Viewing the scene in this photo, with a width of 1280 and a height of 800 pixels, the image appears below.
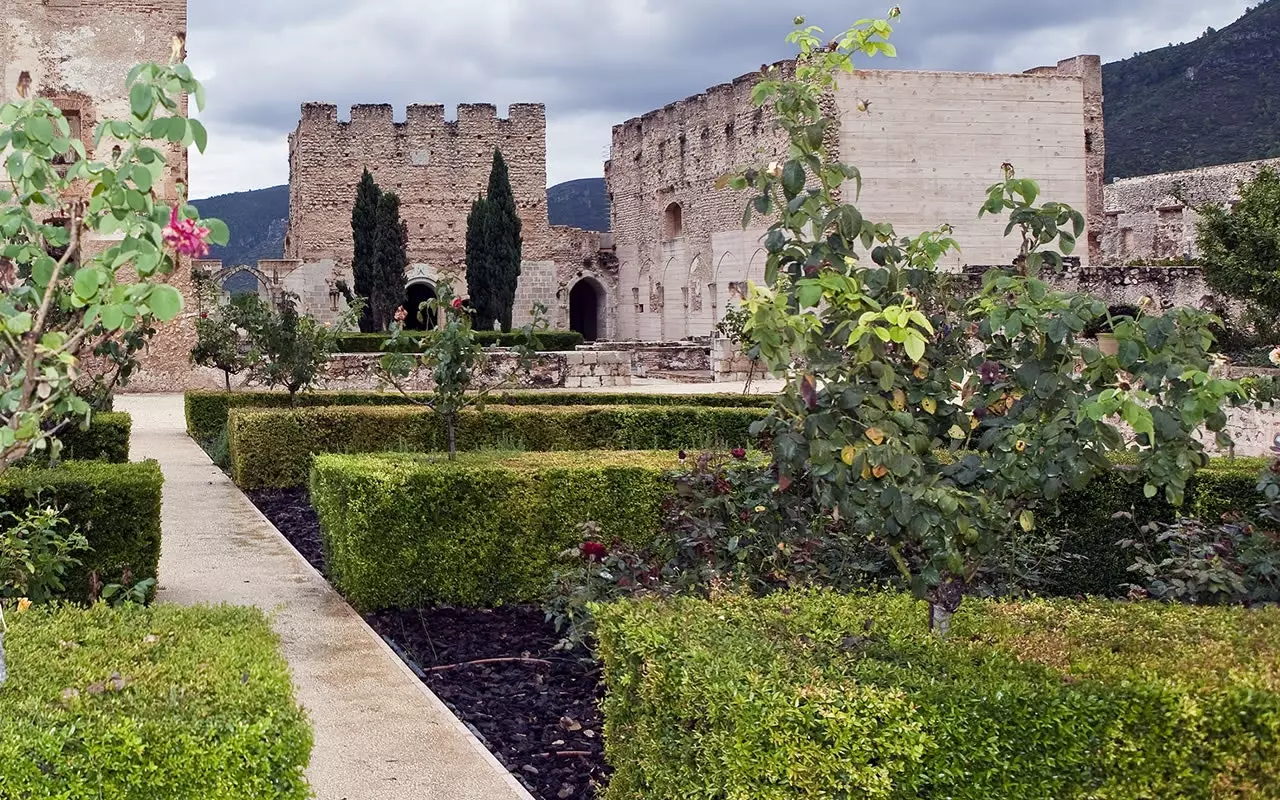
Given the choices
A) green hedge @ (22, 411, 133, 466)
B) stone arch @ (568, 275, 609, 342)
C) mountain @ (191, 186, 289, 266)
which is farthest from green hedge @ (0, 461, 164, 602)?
mountain @ (191, 186, 289, 266)

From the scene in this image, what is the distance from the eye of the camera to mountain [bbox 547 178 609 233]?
81.8 meters

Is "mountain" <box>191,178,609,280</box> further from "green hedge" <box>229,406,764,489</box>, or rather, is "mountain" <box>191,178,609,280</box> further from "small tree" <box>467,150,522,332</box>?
"green hedge" <box>229,406,764,489</box>

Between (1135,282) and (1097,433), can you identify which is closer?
(1097,433)

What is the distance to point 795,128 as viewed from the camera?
388 centimetres

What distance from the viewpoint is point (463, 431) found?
1055cm

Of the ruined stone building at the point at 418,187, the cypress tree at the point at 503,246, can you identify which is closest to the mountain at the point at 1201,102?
the ruined stone building at the point at 418,187

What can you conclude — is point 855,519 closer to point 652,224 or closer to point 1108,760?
point 1108,760

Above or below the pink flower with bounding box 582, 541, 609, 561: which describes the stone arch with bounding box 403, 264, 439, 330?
above

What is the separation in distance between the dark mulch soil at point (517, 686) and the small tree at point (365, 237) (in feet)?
87.1

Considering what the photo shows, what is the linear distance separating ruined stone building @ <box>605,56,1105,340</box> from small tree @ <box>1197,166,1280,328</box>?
247 inches

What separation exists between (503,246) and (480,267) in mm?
805

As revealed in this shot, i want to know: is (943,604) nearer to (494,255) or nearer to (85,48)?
(85,48)

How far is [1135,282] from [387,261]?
17.5 metres

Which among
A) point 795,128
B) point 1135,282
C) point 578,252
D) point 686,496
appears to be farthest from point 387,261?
point 795,128
